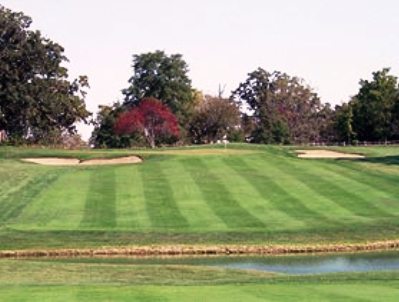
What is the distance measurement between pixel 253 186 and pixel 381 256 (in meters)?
15.6

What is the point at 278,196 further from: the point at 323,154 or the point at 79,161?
the point at 323,154

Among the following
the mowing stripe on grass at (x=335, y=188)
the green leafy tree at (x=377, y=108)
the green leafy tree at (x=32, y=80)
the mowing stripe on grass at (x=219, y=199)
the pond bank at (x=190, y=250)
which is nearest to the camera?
the pond bank at (x=190, y=250)

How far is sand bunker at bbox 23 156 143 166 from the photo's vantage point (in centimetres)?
5709

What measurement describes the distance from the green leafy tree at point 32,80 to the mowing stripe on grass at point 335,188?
2853 cm

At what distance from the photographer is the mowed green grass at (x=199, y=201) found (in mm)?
34656

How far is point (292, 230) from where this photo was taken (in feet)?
116

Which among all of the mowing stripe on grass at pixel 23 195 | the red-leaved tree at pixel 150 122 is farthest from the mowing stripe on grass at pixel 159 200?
the red-leaved tree at pixel 150 122

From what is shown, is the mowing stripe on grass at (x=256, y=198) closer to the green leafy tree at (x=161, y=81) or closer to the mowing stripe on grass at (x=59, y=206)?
the mowing stripe on grass at (x=59, y=206)

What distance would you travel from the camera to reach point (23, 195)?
43.9m

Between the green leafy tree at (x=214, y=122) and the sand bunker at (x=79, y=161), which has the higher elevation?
the green leafy tree at (x=214, y=122)

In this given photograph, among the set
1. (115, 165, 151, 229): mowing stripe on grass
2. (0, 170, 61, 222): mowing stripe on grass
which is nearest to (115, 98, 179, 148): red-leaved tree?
(115, 165, 151, 229): mowing stripe on grass

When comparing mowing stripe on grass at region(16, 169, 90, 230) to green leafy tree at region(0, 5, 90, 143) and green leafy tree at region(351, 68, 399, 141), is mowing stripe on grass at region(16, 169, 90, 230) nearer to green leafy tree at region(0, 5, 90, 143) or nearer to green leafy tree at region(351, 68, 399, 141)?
green leafy tree at region(0, 5, 90, 143)

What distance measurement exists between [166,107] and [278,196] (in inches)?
2681

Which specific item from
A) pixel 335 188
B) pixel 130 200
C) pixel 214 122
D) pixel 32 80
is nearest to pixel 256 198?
pixel 335 188
